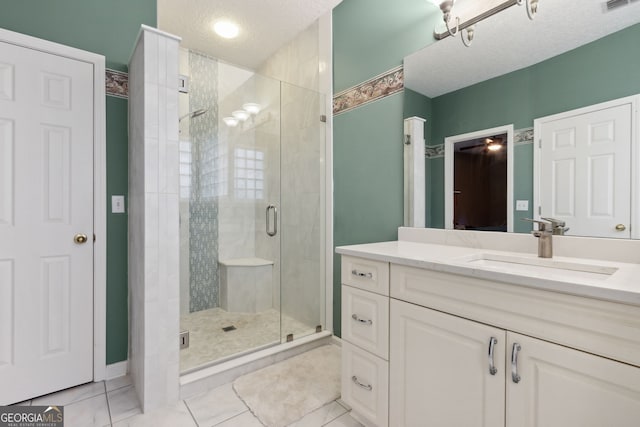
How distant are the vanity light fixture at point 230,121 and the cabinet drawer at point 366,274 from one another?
1.70 metres

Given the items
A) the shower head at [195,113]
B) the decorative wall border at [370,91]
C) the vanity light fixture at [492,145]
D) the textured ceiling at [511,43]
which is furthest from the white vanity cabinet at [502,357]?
the shower head at [195,113]

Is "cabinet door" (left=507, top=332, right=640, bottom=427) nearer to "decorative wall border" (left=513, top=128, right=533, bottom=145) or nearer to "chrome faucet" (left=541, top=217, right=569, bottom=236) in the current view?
"chrome faucet" (left=541, top=217, right=569, bottom=236)

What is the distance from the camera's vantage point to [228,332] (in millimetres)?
2408

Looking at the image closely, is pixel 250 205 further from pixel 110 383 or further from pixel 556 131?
pixel 556 131

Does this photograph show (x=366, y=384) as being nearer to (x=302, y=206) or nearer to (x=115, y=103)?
Result: (x=302, y=206)

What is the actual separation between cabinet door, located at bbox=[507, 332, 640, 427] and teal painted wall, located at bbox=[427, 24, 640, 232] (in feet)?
2.32

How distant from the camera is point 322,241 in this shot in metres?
2.58

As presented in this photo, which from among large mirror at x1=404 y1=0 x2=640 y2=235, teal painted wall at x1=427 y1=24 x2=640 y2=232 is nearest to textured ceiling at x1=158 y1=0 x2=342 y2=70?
large mirror at x1=404 y1=0 x2=640 y2=235

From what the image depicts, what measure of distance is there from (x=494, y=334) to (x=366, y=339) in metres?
0.60

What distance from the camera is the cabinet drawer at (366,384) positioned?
4.47ft

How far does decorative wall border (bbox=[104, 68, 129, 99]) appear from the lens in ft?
6.27

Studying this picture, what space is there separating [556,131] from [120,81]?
2.46 metres

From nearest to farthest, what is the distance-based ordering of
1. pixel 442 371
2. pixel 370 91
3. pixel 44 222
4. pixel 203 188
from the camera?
pixel 442 371 < pixel 44 222 < pixel 370 91 < pixel 203 188

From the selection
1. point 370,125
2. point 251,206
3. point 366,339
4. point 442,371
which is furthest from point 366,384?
point 251,206
